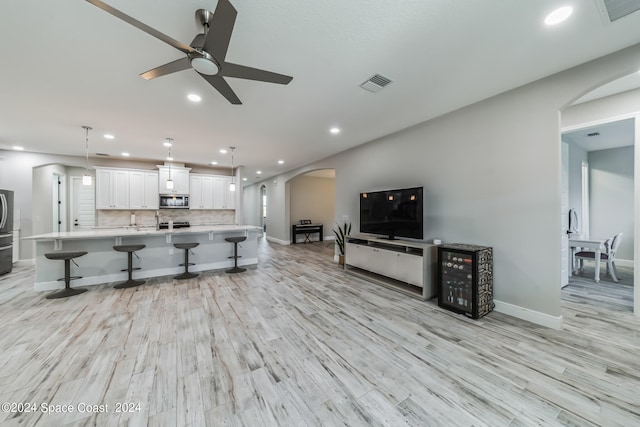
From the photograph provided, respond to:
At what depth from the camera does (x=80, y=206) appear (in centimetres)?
680

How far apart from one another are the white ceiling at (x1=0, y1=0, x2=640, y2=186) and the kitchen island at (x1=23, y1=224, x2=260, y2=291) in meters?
2.05

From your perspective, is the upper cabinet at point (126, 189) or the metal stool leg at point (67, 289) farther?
the upper cabinet at point (126, 189)

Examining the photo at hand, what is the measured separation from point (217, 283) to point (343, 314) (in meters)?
2.65

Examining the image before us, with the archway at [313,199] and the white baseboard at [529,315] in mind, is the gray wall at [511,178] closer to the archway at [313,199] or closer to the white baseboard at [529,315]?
the white baseboard at [529,315]

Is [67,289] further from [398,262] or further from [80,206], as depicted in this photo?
[398,262]

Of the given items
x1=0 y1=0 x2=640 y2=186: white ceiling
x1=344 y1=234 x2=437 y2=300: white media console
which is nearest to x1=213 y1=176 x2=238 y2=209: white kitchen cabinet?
x1=0 y1=0 x2=640 y2=186: white ceiling

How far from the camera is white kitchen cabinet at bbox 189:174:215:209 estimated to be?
23.2ft

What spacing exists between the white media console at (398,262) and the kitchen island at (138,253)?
269 centimetres

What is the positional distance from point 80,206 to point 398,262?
9.12 meters

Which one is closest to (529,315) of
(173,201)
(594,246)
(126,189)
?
(594,246)

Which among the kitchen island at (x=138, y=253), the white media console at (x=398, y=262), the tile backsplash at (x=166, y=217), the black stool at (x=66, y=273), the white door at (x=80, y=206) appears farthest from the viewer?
the white door at (x=80, y=206)

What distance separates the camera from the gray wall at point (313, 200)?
31.7ft

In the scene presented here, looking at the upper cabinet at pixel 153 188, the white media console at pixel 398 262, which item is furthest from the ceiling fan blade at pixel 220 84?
the upper cabinet at pixel 153 188

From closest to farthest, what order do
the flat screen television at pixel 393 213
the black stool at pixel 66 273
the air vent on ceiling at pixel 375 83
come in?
the air vent on ceiling at pixel 375 83 < the black stool at pixel 66 273 < the flat screen television at pixel 393 213
